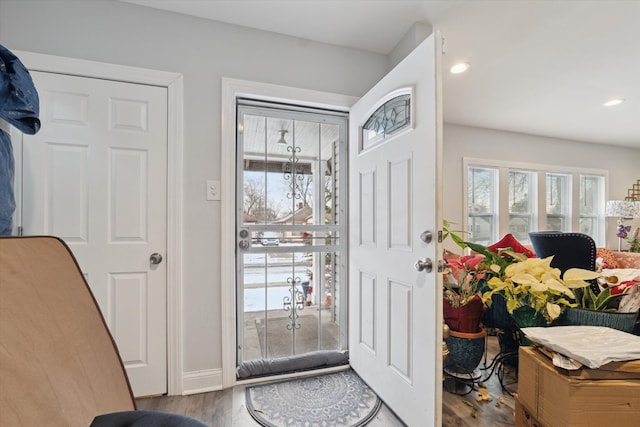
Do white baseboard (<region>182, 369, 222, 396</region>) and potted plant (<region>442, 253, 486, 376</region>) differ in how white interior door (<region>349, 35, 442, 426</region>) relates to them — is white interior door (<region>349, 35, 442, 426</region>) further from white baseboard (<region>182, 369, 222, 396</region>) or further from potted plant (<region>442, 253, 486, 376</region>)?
white baseboard (<region>182, 369, 222, 396</region>)

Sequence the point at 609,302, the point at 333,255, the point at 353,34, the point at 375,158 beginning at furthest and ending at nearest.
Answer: the point at 333,255, the point at 353,34, the point at 375,158, the point at 609,302

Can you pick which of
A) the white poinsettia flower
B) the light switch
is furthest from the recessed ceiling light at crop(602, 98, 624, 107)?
the light switch

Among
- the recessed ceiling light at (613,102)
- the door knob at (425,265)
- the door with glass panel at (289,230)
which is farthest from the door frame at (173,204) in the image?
the recessed ceiling light at (613,102)

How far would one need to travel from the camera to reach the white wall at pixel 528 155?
386 cm

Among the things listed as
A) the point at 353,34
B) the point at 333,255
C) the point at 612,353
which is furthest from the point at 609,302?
the point at 353,34

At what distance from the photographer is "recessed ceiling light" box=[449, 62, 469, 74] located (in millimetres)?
2336

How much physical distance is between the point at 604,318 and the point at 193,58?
2597 millimetres

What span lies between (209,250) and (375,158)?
120 centimetres

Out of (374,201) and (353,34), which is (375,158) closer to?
(374,201)

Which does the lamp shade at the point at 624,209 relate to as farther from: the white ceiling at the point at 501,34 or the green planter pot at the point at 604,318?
the green planter pot at the point at 604,318

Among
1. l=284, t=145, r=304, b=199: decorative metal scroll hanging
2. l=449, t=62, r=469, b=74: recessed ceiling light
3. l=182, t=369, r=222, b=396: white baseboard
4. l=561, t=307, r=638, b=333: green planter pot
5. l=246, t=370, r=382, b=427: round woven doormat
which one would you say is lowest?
l=246, t=370, r=382, b=427: round woven doormat

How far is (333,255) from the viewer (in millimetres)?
2152

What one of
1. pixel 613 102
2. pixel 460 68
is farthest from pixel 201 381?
pixel 613 102

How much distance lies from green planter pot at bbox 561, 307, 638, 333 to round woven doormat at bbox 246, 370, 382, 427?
112 cm
